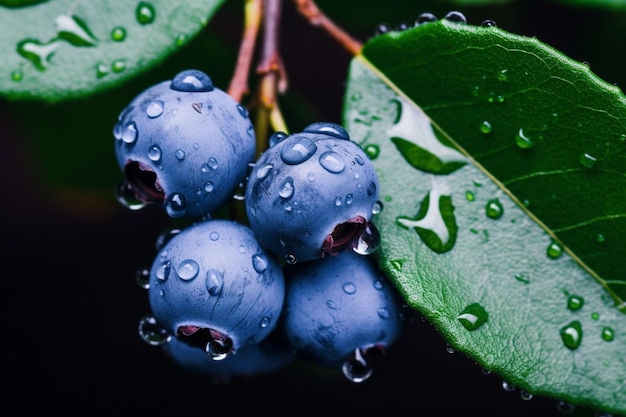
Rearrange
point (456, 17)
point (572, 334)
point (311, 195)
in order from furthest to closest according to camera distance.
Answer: point (456, 17)
point (572, 334)
point (311, 195)

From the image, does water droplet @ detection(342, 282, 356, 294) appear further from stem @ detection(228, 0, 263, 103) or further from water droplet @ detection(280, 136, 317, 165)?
stem @ detection(228, 0, 263, 103)

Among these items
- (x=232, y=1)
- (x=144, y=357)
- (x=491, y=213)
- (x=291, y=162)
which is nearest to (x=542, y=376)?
(x=491, y=213)

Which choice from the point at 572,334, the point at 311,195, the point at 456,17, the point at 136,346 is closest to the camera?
the point at 311,195

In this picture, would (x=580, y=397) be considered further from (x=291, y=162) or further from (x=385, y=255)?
(x=291, y=162)

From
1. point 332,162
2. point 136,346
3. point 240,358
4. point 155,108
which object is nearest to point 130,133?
point 155,108

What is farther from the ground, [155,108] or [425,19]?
[425,19]

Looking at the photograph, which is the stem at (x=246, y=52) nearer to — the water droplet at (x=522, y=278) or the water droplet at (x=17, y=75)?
the water droplet at (x=17, y=75)

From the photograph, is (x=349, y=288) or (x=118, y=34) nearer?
(x=349, y=288)

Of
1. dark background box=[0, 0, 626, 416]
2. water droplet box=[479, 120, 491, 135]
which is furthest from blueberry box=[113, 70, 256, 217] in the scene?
dark background box=[0, 0, 626, 416]

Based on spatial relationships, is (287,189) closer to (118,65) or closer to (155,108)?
(155,108)
